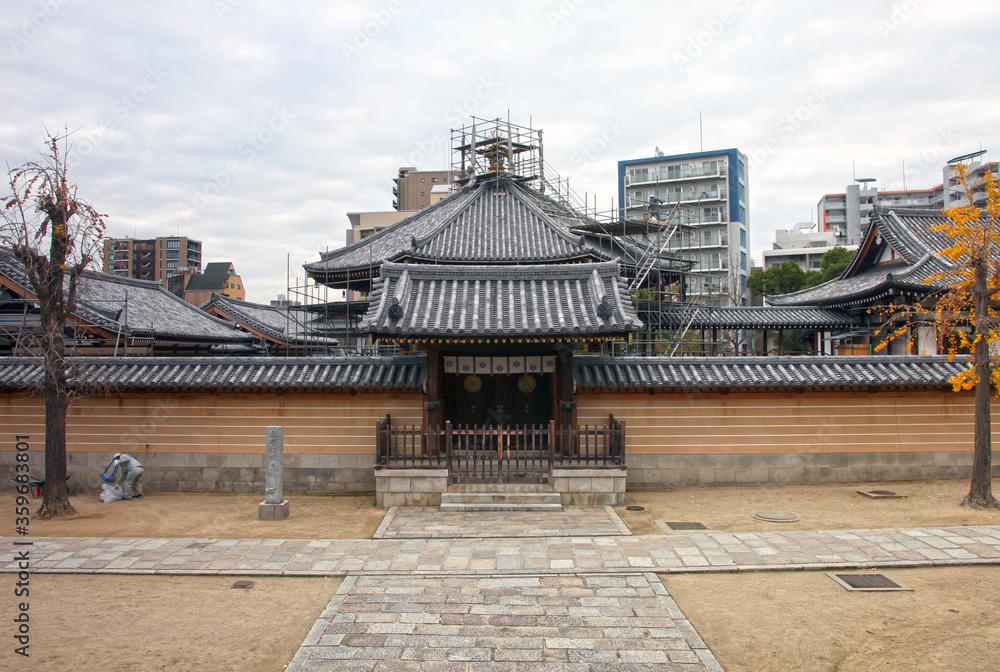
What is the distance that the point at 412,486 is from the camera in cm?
1409

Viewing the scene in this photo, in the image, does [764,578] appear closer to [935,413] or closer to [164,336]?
[935,413]

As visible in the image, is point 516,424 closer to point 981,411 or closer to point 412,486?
point 412,486

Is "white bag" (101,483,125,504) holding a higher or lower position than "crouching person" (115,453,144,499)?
lower

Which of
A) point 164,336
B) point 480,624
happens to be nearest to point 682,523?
point 480,624

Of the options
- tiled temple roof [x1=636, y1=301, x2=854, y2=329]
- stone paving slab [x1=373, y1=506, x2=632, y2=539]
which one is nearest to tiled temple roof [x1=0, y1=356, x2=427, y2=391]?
stone paving slab [x1=373, y1=506, x2=632, y2=539]

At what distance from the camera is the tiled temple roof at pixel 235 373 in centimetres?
1537

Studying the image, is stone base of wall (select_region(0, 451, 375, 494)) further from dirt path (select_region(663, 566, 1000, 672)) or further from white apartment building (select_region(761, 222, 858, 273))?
white apartment building (select_region(761, 222, 858, 273))

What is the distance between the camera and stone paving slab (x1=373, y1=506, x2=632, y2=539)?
12.0m

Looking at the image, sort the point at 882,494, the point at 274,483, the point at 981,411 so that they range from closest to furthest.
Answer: the point at 981,411
the point at 274,483
the point at 882,494

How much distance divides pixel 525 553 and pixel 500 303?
648 cm

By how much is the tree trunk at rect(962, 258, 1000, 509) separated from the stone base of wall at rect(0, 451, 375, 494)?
1394 cm

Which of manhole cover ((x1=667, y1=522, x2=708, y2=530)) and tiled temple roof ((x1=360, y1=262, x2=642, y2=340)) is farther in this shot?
tiled temple roof ((x1=360, y1=262, x2=642, y2=340))

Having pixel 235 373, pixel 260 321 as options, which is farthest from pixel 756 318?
pixel 260 321

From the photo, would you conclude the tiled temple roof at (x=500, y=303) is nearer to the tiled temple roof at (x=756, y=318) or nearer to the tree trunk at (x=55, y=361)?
the tree trunk at (x=55, y=361)
